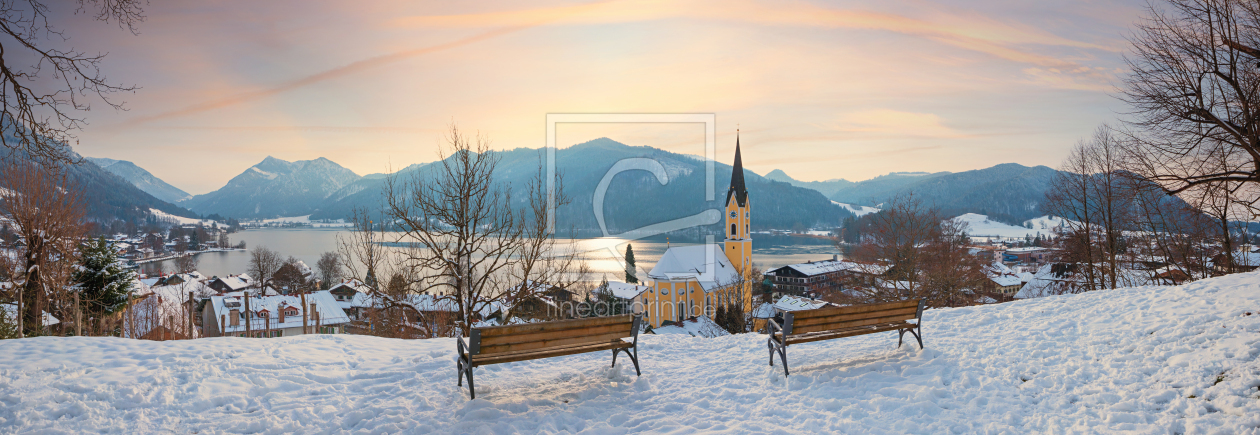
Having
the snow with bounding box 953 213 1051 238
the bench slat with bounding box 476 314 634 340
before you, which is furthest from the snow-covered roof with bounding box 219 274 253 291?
the snow with bounding box 953 213 1051 238

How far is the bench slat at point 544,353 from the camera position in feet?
15.3

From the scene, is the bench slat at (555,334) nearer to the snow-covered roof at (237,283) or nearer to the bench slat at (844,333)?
the bench slat at (844,333)

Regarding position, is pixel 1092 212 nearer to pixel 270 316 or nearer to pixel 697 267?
pixel 697 267

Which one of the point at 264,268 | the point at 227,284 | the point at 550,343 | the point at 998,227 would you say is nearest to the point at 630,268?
the point at 264,268

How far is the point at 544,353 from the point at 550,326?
0.24 m

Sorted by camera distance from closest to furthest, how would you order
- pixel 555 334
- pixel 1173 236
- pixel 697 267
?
pixel 555 334, pixel 1173 236, pixel 697 267

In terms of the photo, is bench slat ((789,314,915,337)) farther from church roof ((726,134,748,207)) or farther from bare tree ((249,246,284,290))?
bare tree ((249,246,284,290))

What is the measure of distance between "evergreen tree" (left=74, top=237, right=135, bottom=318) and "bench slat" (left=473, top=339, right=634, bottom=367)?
18642 mm

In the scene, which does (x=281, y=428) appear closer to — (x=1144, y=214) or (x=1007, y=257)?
(x=1144, y=214)

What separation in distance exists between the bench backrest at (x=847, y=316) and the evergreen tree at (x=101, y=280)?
2062 cm

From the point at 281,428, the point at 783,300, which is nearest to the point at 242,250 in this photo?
the point at 783,300

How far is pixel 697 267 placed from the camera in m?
47.1

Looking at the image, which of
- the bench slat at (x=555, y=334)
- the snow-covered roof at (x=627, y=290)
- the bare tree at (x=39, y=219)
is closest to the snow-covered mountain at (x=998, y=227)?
the snow-covered roof at (x=627, y=290)

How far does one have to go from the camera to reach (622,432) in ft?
13.7
